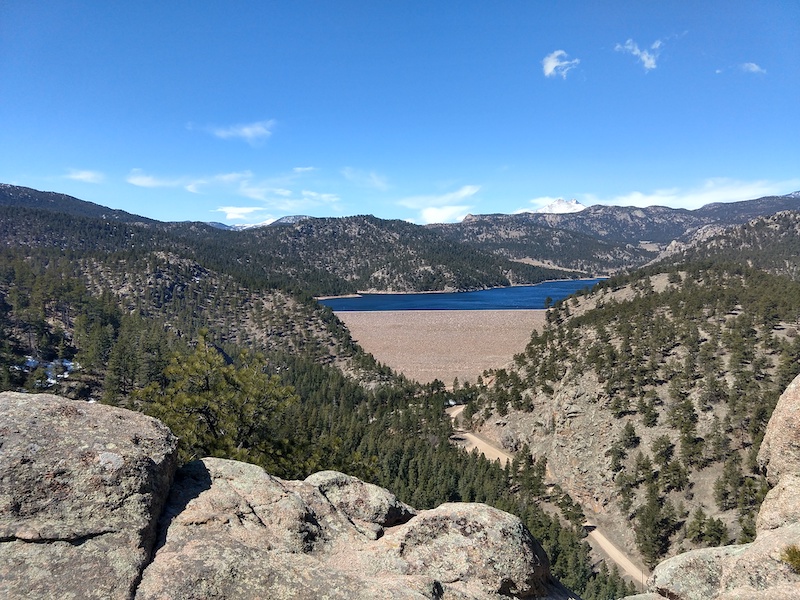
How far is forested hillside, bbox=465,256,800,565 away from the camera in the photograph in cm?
3366

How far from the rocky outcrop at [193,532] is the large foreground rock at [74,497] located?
0.6 inches

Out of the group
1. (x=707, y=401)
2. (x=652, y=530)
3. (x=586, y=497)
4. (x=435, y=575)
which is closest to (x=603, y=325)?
(x=707, y=401)

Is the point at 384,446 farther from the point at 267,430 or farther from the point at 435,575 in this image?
the point at 435,575

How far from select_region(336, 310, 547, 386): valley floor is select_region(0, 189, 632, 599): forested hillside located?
8.70 meters

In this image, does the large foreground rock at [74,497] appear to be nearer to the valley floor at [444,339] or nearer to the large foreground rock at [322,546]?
the large foreground rock at [322,546]

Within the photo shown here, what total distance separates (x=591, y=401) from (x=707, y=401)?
11.7 meters

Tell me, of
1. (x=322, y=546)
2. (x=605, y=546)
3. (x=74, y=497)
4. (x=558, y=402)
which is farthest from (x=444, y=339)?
(x=74, y=497)

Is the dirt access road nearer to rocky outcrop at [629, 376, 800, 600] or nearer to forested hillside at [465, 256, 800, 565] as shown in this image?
forested hillside at [465, 256, 800, 565]

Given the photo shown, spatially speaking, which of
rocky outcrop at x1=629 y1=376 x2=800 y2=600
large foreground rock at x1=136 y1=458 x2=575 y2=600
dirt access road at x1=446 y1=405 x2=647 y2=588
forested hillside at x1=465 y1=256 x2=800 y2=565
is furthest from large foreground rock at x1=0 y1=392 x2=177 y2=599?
dirt access road at x1=446 y1=405 x2=647 y2=588

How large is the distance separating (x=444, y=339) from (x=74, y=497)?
114750 millimetres

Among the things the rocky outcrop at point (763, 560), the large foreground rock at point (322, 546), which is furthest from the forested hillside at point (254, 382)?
the rocky outcrop at point (763, 560)

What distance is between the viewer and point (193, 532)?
6828 millimetres

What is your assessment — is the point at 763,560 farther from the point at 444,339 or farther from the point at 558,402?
the point at 444,339

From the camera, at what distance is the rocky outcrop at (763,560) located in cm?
779
